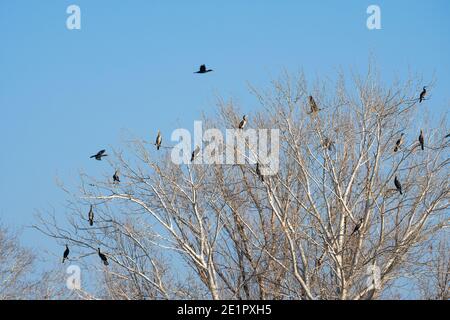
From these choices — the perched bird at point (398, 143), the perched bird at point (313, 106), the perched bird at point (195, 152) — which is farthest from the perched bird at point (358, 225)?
the perched bird at point (195, 152)

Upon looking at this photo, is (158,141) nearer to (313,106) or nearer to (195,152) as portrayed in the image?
(195,152)

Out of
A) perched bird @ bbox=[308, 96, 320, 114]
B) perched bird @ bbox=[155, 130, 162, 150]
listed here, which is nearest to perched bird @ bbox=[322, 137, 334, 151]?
perched bird @ bbox=[308, 96, 320, 114]

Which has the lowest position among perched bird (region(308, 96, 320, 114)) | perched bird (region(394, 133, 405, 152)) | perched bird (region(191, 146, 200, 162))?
perched bird (region(191, 146, 200, 162))

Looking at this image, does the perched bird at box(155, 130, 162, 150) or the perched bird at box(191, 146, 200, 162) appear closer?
the perched bird at box(155, 130, 162, 150)

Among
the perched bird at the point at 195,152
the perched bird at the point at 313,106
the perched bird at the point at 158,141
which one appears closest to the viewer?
the perched bird at the point at 158,141

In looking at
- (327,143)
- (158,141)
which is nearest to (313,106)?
(327,143)

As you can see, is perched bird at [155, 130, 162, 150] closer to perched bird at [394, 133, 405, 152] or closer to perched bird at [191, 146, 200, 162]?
perched bird at [191, 146, 200, 162]

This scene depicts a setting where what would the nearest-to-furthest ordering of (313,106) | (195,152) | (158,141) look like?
1. (158,141)
2. (313,106)
3. (195,152)

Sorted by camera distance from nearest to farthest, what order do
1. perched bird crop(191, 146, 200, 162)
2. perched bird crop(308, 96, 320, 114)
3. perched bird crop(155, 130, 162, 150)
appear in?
perched bird crop(155, 130, 162, 150), perched bird crop(308, 96, 320, 114), perched bird crop(191, 146, 200, 162)

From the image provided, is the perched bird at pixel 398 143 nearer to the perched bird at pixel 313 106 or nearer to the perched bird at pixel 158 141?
the perched bird at pixel 313 106

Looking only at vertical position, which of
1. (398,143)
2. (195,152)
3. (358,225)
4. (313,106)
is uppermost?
(313,106)
